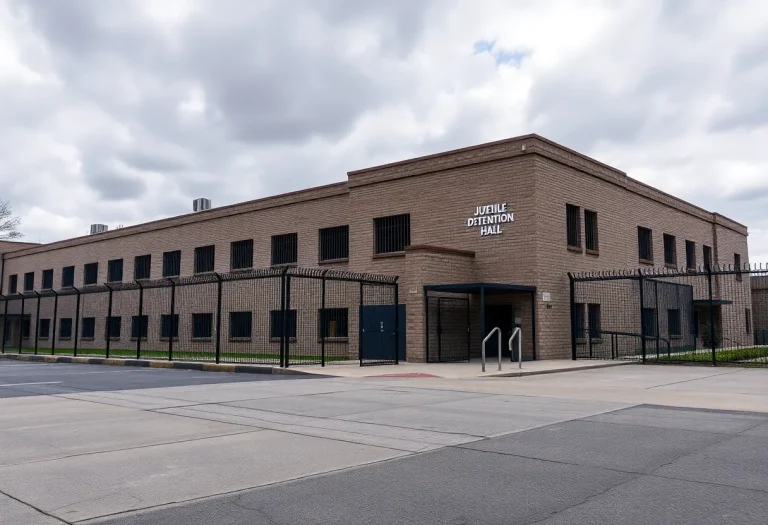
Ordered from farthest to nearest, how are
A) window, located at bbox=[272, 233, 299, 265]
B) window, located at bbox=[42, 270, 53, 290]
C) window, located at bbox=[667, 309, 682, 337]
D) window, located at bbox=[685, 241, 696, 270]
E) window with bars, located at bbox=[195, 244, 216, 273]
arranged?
window, located at bbox=[42, 270, 53, 290]
window, located at bbox=[685, 241, 696, 270]
window with bars, located at bbox=[195, 244, 216, 273]
window, located at bbox=[667, 309, 682, 337]
window, located at bbox=[272, 233, 299, 265]

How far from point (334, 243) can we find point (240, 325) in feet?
20.5

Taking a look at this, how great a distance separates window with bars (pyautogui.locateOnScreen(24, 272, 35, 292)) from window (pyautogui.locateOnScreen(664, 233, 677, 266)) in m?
42.6

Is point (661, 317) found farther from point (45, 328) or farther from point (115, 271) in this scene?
point (45, 328)

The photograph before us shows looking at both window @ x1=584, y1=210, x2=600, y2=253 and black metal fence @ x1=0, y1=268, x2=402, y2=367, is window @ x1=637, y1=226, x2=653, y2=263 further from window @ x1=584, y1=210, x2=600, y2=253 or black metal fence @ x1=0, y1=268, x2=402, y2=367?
black metal fence @ x1=0, y1=268, x2=402, y2=367

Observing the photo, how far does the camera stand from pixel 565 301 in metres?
23.7

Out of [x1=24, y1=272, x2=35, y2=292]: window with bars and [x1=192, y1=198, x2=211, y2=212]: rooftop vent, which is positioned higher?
[x1=192, y1=198, x2=211, y2=212]: rooftop vent

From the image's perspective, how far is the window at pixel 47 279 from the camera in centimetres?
4694

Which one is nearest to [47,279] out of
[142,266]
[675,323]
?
[142,266]

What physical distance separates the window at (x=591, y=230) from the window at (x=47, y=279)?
3769 cm

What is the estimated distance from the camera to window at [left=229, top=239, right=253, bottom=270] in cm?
3241

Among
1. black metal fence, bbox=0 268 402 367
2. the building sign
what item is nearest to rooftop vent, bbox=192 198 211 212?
black metal fence, bbox=0 268 402 367

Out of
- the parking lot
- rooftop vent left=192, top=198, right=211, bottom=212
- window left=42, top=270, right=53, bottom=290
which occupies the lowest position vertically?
the parking lot

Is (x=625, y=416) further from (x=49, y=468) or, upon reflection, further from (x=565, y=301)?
(x=565, y=301)

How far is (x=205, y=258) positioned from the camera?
3484 centimetres
